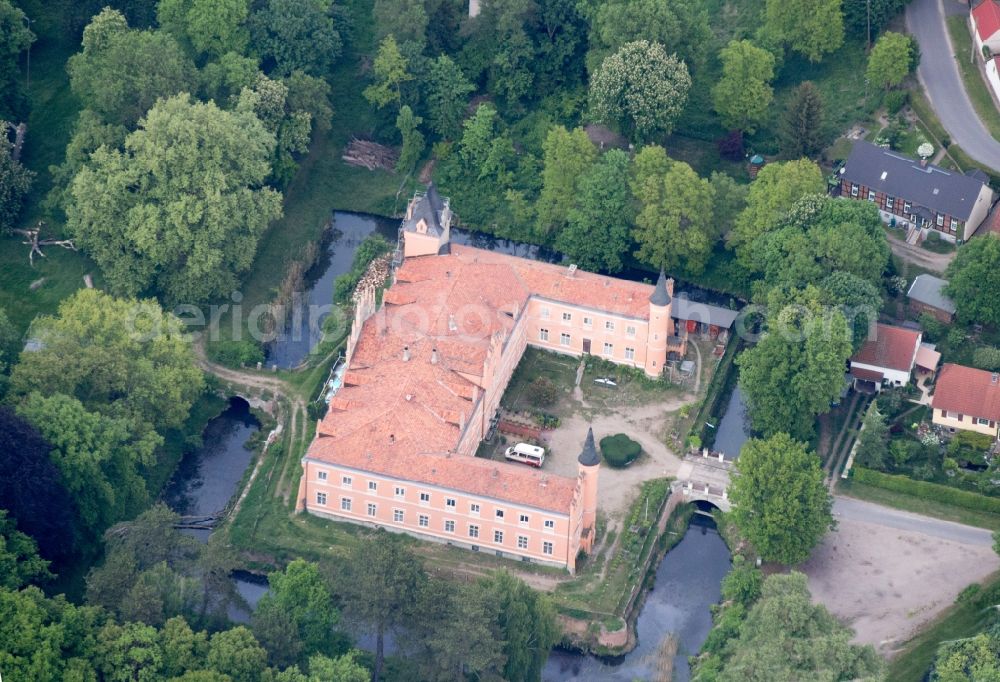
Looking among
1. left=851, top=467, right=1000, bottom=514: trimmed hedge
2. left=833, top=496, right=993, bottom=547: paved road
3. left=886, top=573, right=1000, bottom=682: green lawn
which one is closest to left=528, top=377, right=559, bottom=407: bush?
left=833, top=496, right=993, bottom=547: paved road

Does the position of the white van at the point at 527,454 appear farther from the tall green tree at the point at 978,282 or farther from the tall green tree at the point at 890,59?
the tall green tree at the point at 890,59

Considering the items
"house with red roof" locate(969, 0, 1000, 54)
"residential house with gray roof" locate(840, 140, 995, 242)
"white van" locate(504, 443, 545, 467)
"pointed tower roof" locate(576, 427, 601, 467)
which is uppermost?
"house with red roof" locate(969, 0, 1000, 54)

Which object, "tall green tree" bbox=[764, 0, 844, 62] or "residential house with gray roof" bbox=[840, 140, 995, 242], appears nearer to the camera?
"residential house with gray roof" bbox=[840, 140, 995, 242]

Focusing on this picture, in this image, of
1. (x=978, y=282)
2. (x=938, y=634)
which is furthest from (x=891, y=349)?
(x=938, y=634)

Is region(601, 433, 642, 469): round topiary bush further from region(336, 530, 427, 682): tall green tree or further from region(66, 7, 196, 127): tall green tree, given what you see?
region(66, 7, 196, 127): tall green tree

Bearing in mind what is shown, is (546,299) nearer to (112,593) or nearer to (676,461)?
(676,461)

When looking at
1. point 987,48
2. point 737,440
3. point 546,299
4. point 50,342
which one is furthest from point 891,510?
point 50,342

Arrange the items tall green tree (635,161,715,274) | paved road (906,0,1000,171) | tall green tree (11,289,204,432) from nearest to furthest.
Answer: tall green tree (11,289,204,432) → tall green tree (635,161,715,274) → paved road (906,0,1000,171)

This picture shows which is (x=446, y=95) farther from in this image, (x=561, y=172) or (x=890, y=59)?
(x=890, y=59)
